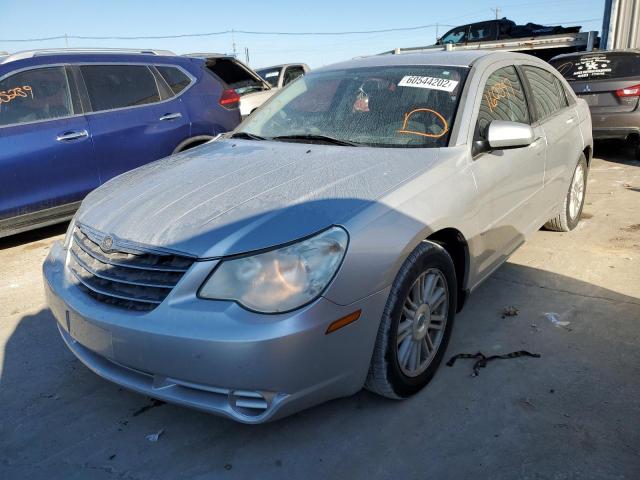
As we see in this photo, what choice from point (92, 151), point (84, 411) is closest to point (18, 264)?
point (92, 151)

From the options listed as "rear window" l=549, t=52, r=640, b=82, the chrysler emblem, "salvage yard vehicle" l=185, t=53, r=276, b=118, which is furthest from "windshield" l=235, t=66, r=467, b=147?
"rear window" l=549, t=52, r=640, b=82

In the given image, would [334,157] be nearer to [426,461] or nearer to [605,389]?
[426,461]

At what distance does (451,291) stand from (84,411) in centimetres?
190

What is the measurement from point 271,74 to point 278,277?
36.7 feet

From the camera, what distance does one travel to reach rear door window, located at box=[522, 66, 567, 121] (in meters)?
3.93

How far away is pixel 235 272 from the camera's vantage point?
204cm

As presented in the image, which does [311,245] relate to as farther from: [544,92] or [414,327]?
[544,92]

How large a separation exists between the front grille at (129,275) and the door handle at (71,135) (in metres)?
2.90

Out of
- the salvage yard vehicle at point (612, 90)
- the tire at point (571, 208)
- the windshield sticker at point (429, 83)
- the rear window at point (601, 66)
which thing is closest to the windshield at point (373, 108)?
the windshield sticker at point (429, 83)

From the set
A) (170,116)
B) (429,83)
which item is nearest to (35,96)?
(170,116)

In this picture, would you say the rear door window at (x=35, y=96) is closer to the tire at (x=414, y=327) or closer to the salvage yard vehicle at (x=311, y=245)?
the salvage yard vehicle at (x=311, y=245)

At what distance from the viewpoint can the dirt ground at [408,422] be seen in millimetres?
2188

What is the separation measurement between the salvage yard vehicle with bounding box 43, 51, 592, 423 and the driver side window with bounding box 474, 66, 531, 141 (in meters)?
0.02

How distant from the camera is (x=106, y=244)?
237 cm
